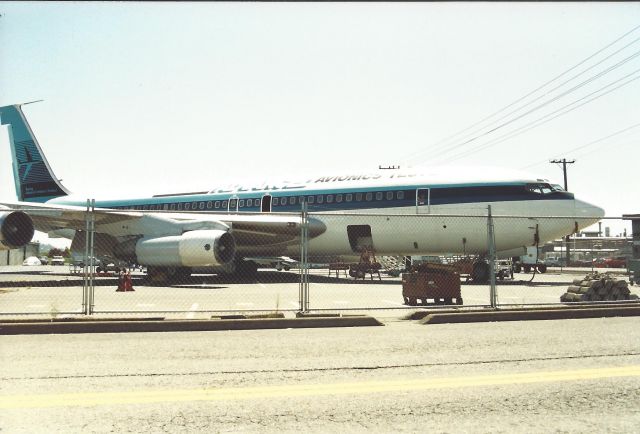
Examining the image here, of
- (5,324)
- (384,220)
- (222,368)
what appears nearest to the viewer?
(222,368)

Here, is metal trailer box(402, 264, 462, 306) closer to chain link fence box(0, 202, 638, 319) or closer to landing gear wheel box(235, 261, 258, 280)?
chain link fence box(0, 202, 638, 319)

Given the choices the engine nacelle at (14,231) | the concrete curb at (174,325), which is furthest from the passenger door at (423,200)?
the engine nacelle at (14,231)

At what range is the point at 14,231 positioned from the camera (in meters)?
16.1

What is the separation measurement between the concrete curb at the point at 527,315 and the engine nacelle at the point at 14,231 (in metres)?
11.9

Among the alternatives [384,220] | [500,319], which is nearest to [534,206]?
[384,220]

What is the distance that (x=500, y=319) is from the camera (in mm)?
11117

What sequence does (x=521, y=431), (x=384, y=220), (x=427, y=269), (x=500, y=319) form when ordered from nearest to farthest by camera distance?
(x=521, y=431) → (x=500, y=319) → (x=427, y=269) → (x=384, y=220)

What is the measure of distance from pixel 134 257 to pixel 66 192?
44.7 feet

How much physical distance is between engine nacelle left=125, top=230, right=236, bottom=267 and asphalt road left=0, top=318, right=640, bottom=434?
393 inches

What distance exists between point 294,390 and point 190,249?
14464mm

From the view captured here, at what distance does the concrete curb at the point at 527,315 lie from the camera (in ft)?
35.3

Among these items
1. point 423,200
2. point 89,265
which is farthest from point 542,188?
point 89,265

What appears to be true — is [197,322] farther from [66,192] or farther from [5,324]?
[66,192]

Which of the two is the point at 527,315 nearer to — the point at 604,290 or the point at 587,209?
the point at 604,290
